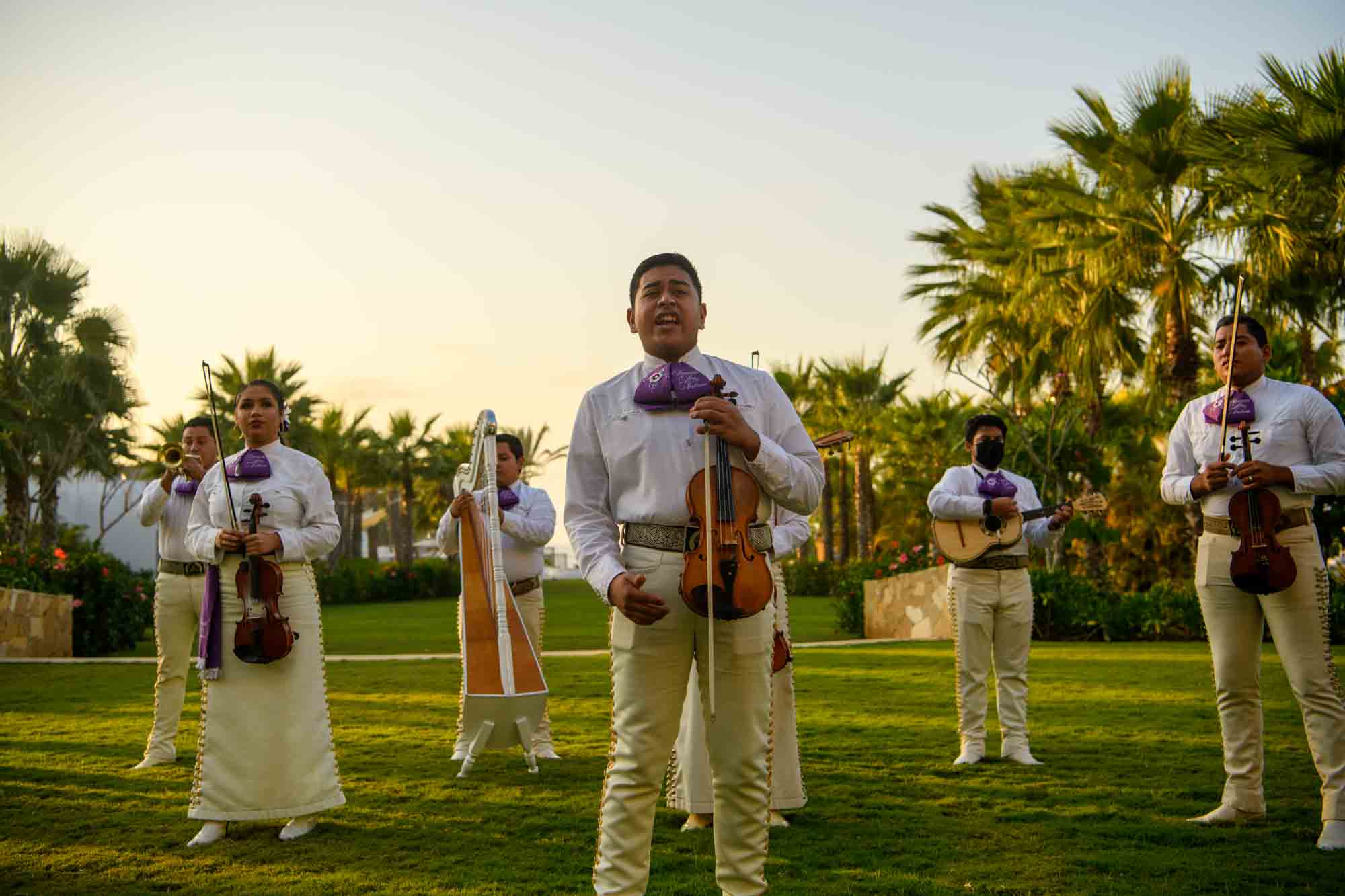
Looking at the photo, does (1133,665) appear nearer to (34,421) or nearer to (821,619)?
Result: (821,619)

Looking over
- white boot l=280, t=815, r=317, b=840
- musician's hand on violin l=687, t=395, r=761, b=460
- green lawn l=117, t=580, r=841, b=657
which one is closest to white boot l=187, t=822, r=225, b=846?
white boot l=280, t=815, r=317, b=840

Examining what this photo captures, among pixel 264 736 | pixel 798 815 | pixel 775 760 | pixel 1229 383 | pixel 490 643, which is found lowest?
pixel 798 815

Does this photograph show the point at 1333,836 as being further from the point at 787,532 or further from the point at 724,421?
the point at 724,421

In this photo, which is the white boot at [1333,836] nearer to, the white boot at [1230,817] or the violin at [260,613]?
the white boot at [1230,817]

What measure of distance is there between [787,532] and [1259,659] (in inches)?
94.0

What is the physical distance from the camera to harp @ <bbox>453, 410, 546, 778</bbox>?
687 cm

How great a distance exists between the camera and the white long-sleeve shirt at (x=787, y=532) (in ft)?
17.3

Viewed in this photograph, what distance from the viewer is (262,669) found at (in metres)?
6.03

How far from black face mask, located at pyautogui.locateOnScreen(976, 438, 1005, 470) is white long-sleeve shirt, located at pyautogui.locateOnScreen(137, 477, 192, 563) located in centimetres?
563

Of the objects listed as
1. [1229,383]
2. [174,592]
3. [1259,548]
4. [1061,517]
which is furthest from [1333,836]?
[174,592]

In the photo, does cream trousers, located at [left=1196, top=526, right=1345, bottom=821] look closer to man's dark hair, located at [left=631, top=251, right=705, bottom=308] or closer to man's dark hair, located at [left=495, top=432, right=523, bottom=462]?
man's dark hair, located at [left=631, top=251, right=705, bottom=308]

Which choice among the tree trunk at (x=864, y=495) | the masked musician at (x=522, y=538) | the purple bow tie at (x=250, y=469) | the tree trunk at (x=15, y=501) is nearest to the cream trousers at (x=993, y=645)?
the masked musician at (x=522, y=538)

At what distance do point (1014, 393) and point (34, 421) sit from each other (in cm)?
2496

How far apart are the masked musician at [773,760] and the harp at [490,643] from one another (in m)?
1.09
